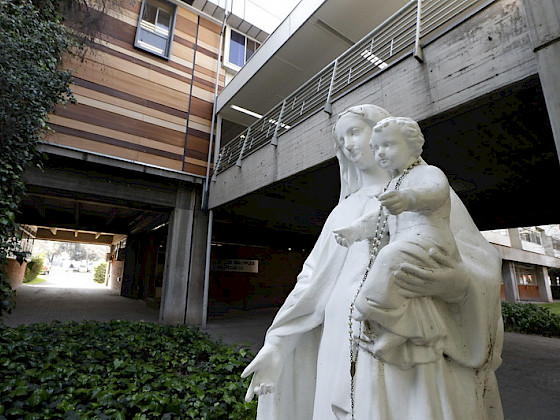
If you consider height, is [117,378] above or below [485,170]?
below

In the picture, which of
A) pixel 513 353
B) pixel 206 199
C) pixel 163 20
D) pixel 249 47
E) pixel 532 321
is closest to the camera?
pixel 513 353

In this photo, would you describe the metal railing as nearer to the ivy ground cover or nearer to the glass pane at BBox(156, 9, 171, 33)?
the ivy ground cover

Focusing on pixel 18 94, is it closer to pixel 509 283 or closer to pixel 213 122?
pixel 213 122

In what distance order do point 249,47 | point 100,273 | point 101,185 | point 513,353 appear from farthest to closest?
point 100,273
point 249,47
point 101,185
point 513,353

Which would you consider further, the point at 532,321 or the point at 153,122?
the point at 532,321

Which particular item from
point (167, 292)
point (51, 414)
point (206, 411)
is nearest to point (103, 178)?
point (167, 292)

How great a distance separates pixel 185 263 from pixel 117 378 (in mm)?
5277

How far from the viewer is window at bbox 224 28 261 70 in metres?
10.8

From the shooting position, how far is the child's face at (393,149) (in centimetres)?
111

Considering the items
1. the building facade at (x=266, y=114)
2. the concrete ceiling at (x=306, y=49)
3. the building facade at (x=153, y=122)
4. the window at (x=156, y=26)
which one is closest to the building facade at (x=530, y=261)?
the building facade at (x=266, y=114)

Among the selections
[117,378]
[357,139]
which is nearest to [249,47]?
[117,378]

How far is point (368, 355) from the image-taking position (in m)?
1.01

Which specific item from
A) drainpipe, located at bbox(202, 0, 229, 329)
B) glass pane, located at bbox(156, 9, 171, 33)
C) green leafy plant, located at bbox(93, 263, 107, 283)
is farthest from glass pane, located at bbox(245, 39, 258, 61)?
green leafy plant, located at bbox(93, 263, 107, 283)

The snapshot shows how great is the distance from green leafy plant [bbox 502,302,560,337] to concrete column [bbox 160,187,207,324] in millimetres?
10062
